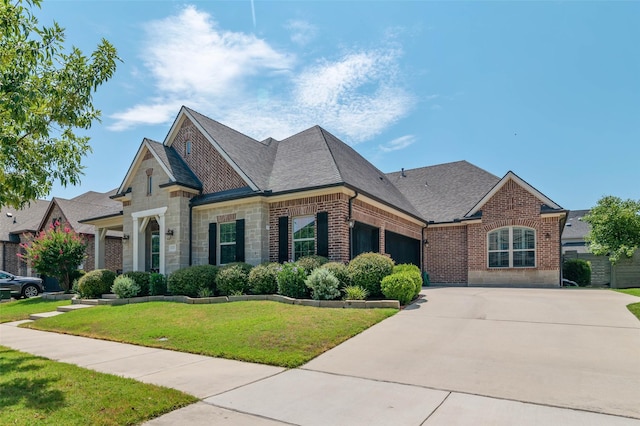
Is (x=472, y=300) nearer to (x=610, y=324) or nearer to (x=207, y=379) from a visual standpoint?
(x=610, y=324)

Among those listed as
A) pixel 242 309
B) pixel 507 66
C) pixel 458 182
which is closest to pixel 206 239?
pixel 242 309

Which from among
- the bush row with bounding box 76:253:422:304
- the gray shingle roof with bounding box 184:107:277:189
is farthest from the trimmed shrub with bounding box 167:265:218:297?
the gray shingle roof with bounding box 184:107:277:189

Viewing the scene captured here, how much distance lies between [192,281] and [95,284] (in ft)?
16.3

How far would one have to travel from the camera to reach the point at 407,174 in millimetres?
26781

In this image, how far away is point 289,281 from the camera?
11922mm

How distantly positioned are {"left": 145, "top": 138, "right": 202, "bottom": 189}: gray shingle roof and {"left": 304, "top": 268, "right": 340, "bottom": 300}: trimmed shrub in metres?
7.68

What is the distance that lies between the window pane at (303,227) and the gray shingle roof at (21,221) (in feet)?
76.4

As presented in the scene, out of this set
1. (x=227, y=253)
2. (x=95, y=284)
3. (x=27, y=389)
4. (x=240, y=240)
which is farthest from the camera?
(x=95, y=284)

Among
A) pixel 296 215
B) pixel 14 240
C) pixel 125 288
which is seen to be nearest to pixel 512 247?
pixel 296 215

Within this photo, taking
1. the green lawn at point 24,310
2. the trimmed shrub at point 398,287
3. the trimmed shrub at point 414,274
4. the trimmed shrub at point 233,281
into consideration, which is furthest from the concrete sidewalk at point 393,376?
the green lawn at point 24,310

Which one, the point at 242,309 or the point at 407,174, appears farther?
the point at 407,174

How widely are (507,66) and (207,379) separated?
39.4ft

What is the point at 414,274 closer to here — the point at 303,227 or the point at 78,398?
the point at 303,227

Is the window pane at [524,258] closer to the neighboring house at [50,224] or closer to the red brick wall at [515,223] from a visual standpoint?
the red brick wall at [515,223]
